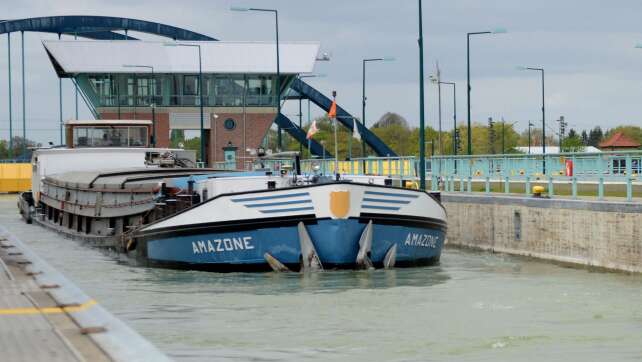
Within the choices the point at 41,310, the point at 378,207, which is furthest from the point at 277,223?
the point at 41,310

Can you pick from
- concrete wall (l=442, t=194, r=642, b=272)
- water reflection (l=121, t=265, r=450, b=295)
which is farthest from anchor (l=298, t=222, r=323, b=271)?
concrete wall (l=442, t=194, r=642, b=272)

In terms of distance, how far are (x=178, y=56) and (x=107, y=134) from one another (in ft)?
164

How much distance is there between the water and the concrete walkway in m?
1.00

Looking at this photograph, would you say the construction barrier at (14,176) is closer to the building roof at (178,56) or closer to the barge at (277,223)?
the building roof at (178,56)

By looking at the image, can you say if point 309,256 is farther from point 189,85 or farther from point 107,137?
point 189,85

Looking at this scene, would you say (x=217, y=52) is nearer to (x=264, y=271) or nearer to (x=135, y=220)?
(x=135, y=220)

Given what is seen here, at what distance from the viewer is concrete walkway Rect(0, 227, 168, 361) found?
1030 cm

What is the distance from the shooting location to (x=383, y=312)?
16453 mm

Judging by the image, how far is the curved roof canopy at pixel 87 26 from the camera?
99.9 m

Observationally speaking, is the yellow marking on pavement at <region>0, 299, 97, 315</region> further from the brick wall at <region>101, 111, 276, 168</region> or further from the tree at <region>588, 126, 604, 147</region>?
the tree at <region>588, 126, 604, 147</region>

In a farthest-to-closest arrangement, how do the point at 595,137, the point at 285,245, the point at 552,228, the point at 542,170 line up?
1. the point at 595,137
2. the point at 542,170
3. the point at 552,228
4. the point at 285,245

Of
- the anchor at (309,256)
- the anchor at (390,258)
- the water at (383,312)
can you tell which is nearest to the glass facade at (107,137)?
the water at (383,312)

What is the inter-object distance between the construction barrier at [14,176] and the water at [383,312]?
56.1 m

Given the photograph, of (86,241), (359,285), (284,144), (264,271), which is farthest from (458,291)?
(284,144)
